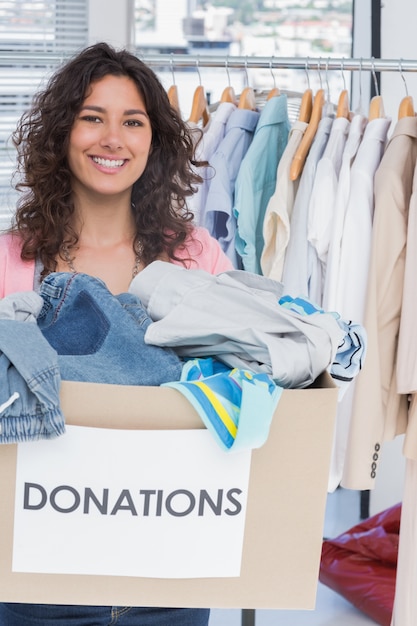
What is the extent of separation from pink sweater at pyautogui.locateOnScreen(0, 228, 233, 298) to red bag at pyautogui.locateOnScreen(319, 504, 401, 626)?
1.36m

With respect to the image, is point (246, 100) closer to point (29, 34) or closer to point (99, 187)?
point (99, 187)

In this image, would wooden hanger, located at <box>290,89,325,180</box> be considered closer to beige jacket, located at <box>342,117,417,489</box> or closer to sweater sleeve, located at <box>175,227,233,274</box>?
beige jacket, located at <box>342,117,417,489</box>

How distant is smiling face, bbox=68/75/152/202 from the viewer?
148 cm

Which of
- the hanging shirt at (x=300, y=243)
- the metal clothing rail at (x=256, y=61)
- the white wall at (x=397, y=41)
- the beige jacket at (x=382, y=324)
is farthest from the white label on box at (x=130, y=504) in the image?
the white wall at (x=397, y=41)

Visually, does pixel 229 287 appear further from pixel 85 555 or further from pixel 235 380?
pixel 85 555

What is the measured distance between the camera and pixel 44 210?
1542mm

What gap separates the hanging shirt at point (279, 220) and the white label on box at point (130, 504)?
116 cm

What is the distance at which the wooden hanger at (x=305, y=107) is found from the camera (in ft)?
7.20

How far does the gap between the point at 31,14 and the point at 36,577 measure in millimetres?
2504

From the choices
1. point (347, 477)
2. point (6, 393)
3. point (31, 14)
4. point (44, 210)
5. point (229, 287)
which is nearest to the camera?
point (6, 393)

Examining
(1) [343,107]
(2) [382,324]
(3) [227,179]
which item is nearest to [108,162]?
(3) [227,179]

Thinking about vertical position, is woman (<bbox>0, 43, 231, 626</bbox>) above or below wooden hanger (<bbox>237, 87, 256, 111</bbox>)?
below

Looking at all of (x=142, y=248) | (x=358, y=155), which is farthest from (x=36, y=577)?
(x=358, y=155)

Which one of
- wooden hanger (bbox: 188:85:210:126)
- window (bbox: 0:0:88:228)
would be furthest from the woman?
window (bbox: 0:0:88:228)
